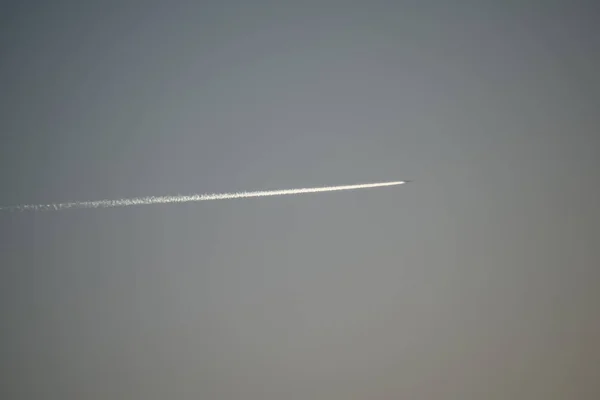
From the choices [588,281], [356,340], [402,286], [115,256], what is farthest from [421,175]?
[115,256]

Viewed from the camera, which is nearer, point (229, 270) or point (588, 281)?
point (229, 270)

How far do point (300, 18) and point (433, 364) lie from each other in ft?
3.21

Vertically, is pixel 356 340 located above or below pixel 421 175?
below

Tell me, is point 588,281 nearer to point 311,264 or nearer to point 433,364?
point 433,364

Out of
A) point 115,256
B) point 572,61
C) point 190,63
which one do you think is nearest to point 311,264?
point 115,256

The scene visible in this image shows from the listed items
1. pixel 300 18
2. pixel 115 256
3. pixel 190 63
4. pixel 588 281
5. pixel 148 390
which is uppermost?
pixel 300 18

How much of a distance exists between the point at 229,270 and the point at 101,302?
322 mm

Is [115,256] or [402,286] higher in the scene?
[115,256]

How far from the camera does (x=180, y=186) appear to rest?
3.30 feet

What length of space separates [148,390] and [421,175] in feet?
2.92

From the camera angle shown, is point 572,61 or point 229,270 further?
point 572,61

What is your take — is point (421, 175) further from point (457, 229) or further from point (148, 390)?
point (148, 390)

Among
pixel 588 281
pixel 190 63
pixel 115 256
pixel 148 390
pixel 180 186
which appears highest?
pixel 190 63

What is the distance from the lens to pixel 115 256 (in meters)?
1.00
